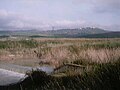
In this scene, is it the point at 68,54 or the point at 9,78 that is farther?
the point at 68,54

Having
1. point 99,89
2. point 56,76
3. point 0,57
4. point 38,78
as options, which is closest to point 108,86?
point 99,89

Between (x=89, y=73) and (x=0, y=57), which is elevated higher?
(x=89, y=73)

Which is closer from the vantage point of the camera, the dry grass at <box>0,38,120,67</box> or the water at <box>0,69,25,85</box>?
the water at <box>0,69,25,85</box>

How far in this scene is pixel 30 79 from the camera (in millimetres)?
12594

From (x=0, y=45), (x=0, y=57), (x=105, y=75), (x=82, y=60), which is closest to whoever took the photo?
(x=105, y=75)

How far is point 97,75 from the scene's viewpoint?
337 inches

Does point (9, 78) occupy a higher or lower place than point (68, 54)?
higher

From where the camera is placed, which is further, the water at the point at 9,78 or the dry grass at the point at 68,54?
the dry grass at the point at 68,54

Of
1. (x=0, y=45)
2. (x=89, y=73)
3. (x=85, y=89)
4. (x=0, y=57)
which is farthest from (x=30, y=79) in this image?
(x=0, y=45)

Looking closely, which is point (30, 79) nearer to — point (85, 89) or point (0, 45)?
point (85, 89)

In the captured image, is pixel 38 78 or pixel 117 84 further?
pixel 38 78

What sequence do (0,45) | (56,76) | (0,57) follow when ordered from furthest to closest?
(0,45) < (0,57) < (56,76)

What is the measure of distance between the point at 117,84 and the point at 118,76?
0.71 feet

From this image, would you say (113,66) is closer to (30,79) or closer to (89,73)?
(89,73)
